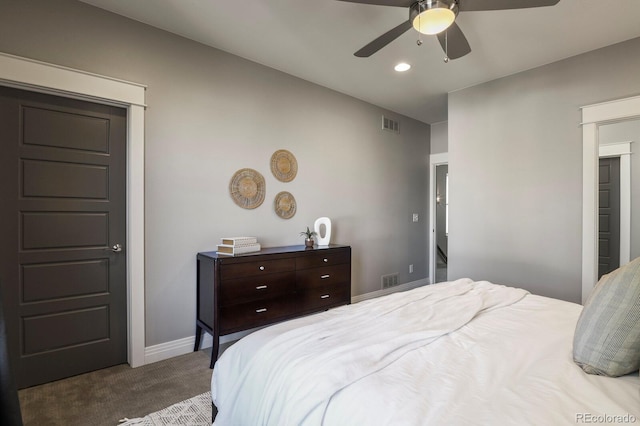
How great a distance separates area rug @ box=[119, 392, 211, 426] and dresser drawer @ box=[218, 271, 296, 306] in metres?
0.72

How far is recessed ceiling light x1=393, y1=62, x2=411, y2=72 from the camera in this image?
127 inches

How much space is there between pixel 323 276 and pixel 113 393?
1924 millimetres

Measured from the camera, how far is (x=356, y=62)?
3.21 meters

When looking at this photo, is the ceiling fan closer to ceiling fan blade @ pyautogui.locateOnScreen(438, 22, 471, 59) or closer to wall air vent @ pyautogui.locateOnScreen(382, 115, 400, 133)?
ceiling fan blade @ pyautogui.locateOnScreen(438, 22, 471, 59)

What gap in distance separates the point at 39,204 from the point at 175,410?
172cm

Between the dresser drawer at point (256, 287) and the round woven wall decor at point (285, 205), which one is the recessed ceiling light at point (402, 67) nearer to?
the round woven wall decor at point (285, 205)

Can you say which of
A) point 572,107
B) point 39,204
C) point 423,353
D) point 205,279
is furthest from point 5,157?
point 572,107

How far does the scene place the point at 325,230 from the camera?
3.64 meters

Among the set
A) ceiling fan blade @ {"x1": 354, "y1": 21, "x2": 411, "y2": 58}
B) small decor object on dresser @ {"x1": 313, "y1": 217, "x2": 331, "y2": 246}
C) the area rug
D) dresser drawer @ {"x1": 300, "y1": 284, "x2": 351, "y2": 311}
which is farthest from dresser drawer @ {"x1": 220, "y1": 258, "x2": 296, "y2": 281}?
ceiling fan blade @ {"x1": 354, "y1": 21, "x2": 411, "y2": 58}

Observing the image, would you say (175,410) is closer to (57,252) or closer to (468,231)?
(57,252)

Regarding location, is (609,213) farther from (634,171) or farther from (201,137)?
(201,137)

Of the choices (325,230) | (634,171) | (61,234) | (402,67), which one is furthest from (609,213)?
(61,234)

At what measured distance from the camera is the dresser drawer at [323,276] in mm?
3086

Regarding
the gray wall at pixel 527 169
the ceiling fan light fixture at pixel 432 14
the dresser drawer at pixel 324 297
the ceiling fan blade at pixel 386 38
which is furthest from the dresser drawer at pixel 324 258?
the ceiling fan light fixture at pixel 432 14
